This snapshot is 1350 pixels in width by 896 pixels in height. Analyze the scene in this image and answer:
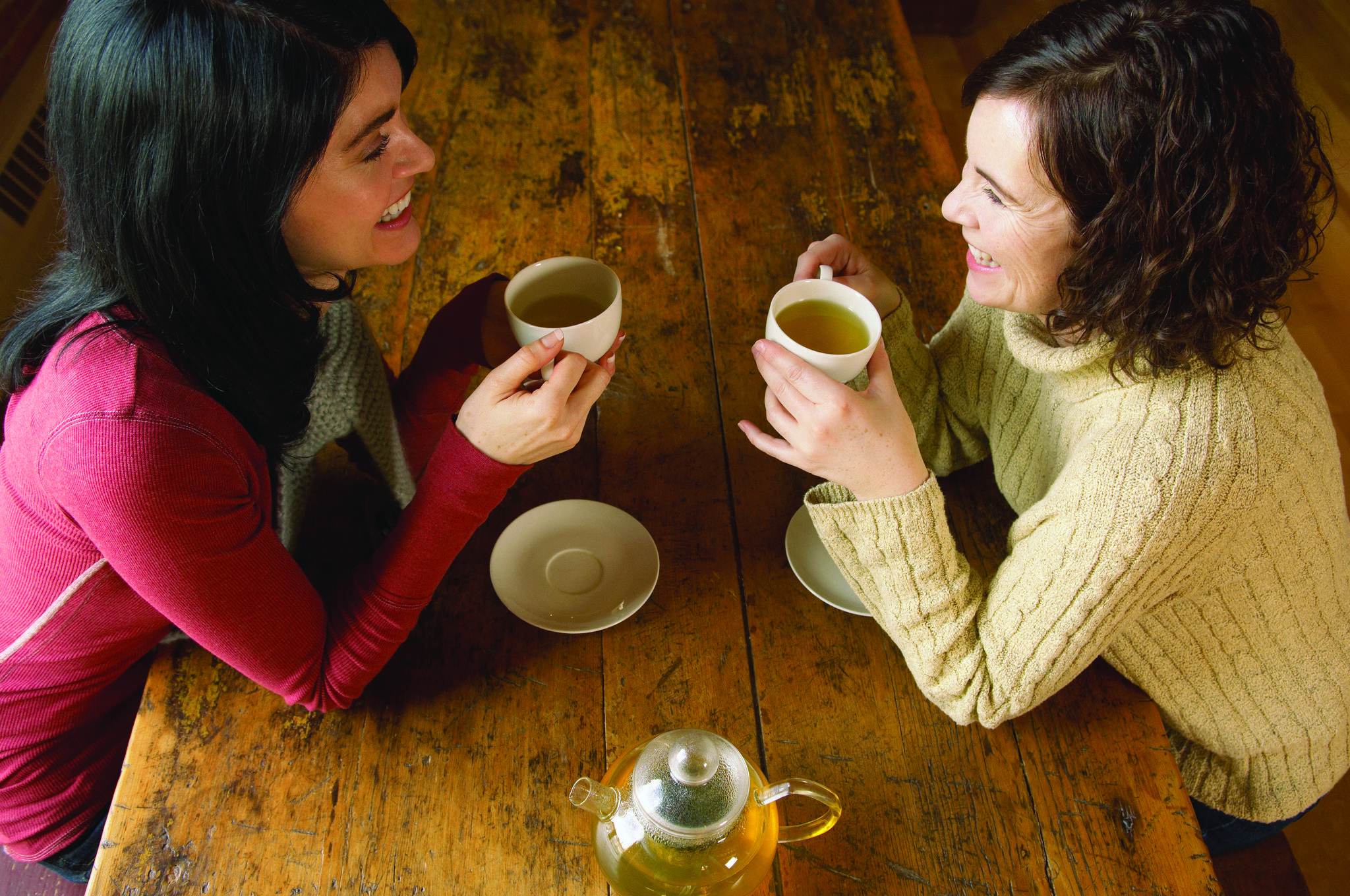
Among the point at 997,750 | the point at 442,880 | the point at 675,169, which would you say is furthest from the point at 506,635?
the point at 675,169

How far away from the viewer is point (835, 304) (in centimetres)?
103

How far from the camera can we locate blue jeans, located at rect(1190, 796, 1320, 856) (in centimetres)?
122

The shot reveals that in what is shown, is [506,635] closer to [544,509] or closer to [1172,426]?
[544,509]

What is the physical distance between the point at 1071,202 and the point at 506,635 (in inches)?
31.1

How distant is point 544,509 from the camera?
1100 millimetres

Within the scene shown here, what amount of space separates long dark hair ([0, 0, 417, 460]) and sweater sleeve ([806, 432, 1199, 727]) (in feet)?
2.11

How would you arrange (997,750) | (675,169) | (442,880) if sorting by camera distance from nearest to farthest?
1. (442,880)
2. (997,750)
3. (675,169)

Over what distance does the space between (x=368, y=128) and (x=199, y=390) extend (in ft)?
1.07

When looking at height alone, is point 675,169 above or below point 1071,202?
below

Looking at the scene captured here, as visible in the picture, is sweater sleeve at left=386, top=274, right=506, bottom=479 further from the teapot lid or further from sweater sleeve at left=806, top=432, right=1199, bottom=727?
the teapot lid

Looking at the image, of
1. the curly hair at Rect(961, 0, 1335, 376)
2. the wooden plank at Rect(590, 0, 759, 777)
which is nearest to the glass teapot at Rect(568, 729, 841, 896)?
the wooden plank at Rect(590, 0, 759, 777)

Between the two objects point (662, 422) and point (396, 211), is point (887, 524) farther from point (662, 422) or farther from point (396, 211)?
point (396, 211)

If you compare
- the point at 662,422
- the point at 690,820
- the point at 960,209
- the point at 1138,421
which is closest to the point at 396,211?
→ the point at 662,422

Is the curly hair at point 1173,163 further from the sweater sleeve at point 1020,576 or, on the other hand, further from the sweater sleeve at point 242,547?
the sweater sleeve at point 242,547
